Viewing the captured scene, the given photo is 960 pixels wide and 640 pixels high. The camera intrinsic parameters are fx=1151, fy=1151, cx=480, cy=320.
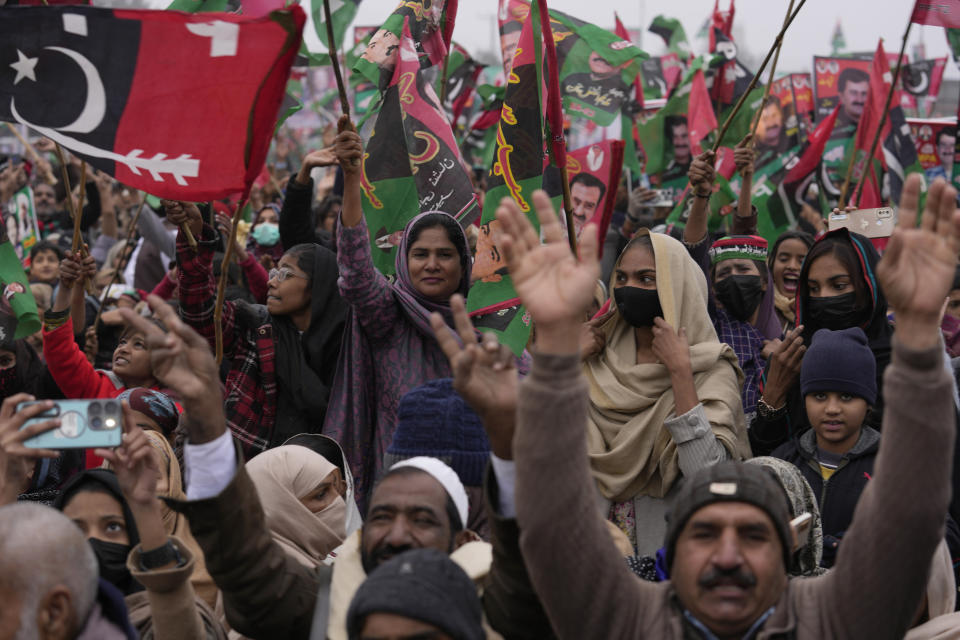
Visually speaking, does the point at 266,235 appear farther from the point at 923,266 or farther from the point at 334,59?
the point at 923,266

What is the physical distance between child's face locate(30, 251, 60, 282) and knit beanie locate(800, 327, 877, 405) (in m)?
5.46

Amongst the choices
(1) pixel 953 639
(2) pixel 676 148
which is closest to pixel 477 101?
(2) pixel 676 148

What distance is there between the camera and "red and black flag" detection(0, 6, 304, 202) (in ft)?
11.2

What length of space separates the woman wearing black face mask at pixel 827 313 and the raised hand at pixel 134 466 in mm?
2183

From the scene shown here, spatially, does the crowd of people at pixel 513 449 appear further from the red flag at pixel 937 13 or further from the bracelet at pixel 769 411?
the red flag at pixel 937 13

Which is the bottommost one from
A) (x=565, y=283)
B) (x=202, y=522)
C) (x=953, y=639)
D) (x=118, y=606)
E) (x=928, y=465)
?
(x=953, y=639)

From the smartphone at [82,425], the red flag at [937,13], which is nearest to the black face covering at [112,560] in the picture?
the smartphone at [82,425]

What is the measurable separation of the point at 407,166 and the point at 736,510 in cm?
291

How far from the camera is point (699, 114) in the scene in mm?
8008

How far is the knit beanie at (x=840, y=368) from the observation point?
3.66 m

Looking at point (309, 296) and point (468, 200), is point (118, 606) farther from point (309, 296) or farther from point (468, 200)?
point (468, 200)

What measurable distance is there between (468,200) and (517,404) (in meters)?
2.81

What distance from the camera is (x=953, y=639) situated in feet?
9.84

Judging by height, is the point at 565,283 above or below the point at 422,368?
above
